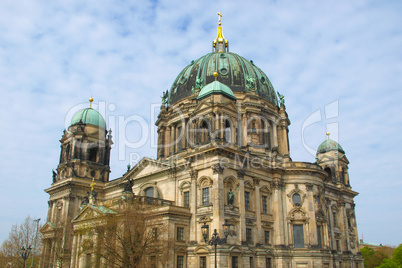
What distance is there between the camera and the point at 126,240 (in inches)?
1224

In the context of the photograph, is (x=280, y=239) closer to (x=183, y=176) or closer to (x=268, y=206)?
(x=268, y=206)

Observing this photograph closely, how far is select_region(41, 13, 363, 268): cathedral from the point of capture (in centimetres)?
3722

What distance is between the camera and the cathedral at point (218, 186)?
37219mm

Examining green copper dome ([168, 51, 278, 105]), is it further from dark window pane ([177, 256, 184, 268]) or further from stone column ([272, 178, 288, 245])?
dark window pane ([177, 256, 184, 268])

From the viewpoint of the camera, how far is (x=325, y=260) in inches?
1628

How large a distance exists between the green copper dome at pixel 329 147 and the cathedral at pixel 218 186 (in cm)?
38

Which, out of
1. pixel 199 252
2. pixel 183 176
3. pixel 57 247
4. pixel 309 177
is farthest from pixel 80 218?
pixel 309 177

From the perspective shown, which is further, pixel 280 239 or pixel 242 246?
pixel 280 239

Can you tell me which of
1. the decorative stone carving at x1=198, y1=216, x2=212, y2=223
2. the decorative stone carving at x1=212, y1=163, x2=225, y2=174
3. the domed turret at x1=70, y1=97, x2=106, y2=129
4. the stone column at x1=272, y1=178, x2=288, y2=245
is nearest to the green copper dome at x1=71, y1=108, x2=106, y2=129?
the domed turret at x1=70, y1=97, x2=106, y2=129

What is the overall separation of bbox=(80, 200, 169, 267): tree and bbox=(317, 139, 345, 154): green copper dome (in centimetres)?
3948

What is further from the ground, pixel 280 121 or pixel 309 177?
pixel 280 121

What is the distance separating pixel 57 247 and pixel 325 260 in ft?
112

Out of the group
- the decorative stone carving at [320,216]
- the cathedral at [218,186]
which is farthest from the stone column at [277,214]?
the decorative stone carving at [320,216]

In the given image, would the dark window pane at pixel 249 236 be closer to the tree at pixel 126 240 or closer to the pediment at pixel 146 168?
the tree at pixel 126 240
